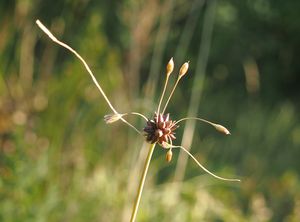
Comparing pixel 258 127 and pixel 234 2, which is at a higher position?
pixel 258 127

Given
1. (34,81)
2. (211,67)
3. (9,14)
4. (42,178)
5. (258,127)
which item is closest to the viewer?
(42,178)

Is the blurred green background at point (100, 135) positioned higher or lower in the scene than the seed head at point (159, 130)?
higher

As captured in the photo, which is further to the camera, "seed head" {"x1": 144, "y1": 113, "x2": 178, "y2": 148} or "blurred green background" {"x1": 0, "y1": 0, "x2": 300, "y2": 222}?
"blurred green background" {"x1": 0, "y1": 0, "x2": 300, "y2": 222}

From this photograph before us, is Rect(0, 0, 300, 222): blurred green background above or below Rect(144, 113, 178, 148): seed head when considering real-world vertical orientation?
above

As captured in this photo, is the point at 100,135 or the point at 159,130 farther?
the point at 100,135

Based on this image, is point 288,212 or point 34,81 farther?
point 288,212

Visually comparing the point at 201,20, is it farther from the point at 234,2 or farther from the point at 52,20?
the point at 52,20

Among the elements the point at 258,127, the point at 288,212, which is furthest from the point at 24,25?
the point at 258,127

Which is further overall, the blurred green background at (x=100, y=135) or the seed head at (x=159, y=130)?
the blurred green background at (x=100, y=135)

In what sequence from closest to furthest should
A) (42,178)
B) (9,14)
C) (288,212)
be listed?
(42,178)
(9,14)
(288,212)

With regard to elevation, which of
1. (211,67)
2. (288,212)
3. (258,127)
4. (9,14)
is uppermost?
(211,67)

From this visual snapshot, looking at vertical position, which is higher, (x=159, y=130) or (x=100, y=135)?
(x=100, y=135)
